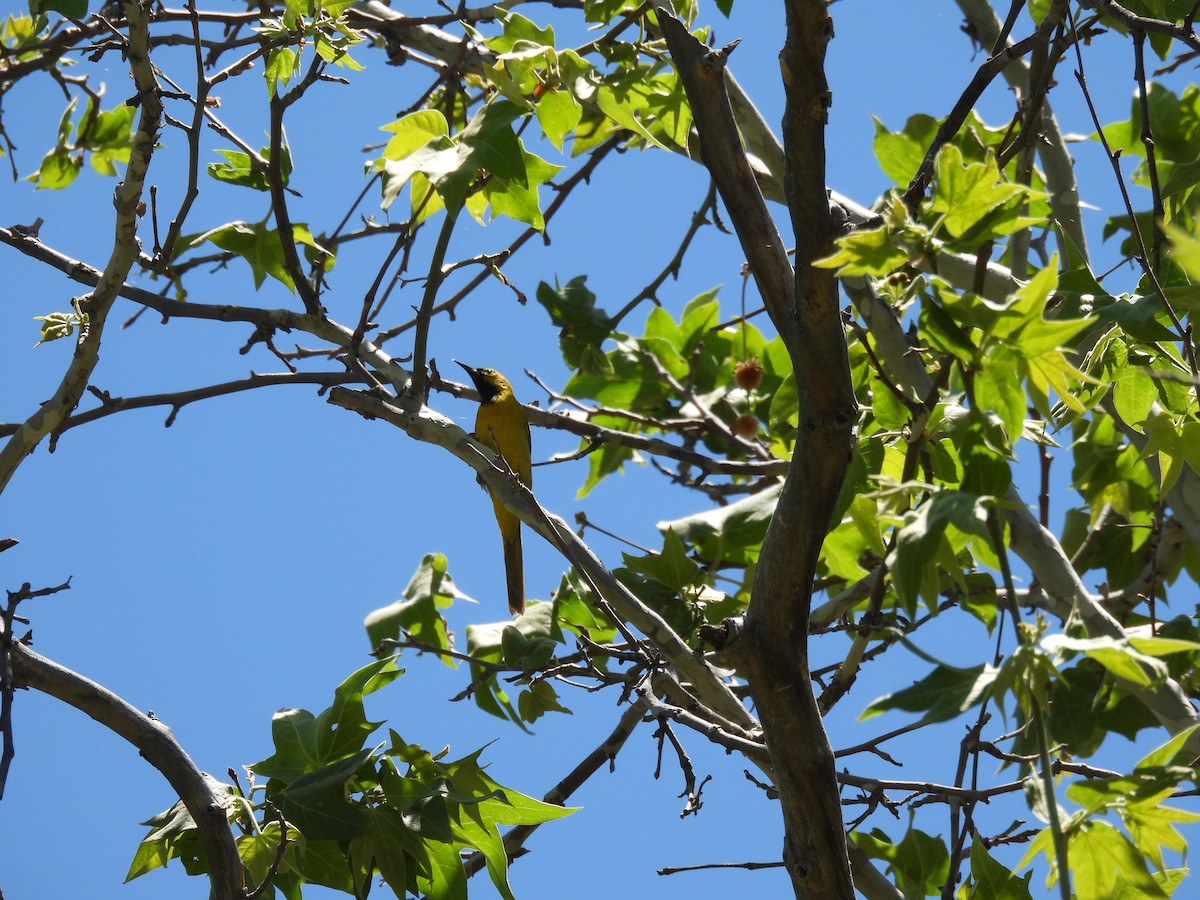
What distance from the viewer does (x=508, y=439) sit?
6.48 meters

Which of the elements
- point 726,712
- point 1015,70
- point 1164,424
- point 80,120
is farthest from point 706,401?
point 80,120

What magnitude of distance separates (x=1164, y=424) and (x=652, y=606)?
1351 mm

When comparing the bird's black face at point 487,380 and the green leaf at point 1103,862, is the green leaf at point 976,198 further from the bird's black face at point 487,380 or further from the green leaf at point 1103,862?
the bird's black face at point 487,380

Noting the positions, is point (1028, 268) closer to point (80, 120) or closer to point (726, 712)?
point (726, 712)

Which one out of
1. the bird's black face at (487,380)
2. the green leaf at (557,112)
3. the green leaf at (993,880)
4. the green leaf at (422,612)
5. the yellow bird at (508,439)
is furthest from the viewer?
the bird's black face at (487,380)

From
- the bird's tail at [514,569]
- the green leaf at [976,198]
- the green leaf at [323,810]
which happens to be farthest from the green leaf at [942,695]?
the bird's tail at [514,569]

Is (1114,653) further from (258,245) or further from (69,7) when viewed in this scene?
(69,7)

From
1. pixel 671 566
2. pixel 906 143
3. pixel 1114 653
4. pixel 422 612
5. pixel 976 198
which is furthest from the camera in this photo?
pixel 906 143

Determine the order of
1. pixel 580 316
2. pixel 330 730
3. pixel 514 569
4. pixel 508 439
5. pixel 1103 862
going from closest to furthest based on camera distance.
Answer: pixel 1103 862 < pixel 330 730 < pixel 580 316 < pixel 514 569 < pixel 508 439

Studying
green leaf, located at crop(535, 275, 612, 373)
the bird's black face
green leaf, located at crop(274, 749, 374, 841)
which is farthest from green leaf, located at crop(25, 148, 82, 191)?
the bird's black face

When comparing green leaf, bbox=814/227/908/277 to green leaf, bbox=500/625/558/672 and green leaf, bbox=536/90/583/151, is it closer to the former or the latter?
green leaf, bbox=536/90/583/151

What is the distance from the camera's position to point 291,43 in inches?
102

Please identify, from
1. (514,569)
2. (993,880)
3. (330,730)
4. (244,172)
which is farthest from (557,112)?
(514,569)

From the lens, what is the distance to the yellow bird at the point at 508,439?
5568 millimetres
